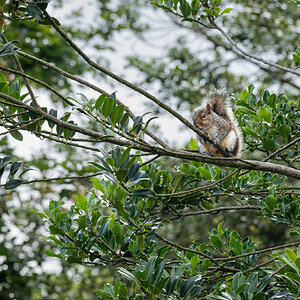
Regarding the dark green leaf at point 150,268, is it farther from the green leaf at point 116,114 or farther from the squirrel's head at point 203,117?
the squirrel's head at point 203,117

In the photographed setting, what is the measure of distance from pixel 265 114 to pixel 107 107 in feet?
3.01

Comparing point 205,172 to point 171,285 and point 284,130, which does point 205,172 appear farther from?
point 171,285

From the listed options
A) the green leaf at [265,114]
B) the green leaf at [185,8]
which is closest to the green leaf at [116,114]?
the green leaf at [265,114]

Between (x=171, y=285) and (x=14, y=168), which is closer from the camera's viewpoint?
(x=171, y=285)

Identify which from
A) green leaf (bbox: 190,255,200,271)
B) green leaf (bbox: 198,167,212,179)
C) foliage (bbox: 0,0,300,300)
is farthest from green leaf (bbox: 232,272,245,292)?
green leaf (bbox: 198,167,212,179)

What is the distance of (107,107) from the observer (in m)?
1.79

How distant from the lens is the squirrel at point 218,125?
352 cm

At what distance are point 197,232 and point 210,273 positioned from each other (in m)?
4.24

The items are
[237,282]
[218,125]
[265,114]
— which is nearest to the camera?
[237,282]

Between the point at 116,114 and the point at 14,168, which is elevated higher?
the point at 116,114

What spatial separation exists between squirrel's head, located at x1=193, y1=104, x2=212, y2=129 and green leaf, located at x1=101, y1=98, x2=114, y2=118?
2110mm

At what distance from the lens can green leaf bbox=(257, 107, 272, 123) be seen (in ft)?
7.54

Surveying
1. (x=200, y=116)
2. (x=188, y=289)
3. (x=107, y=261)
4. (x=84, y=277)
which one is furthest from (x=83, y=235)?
(x=84, y=277)

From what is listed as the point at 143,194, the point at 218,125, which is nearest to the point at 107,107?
the point at 143,194
